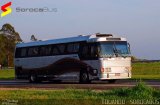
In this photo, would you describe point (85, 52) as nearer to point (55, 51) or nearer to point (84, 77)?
point (84, 77)

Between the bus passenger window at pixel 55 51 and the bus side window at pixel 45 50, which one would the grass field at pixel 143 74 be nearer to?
the bus passenger window at pixel 55 51

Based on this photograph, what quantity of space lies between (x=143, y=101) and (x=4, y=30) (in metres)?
94.8

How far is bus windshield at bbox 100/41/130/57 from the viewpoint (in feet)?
107

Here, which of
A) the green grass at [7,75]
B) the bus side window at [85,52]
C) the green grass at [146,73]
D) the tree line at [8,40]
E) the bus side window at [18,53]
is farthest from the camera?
the tree line at [8,40]

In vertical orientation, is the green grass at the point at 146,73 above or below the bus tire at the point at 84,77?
below

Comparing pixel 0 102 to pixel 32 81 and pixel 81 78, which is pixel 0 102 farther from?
pixel 32 81

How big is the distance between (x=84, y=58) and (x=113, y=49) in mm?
2056

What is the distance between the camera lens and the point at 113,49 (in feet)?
108

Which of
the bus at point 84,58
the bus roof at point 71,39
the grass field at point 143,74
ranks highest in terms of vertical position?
the bus roof at point 71,39

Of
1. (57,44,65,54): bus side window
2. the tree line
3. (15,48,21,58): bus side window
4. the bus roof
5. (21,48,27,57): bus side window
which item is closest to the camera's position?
the bus roof

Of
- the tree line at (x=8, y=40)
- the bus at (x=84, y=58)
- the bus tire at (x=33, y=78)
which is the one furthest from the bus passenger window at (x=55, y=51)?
the tree line at (x=8, y=40)

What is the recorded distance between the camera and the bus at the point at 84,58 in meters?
32.6

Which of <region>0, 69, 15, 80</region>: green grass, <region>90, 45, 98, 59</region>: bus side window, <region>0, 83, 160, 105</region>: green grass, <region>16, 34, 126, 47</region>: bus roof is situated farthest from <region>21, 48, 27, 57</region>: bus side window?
<region>0, 83, 160, 105</region>: green grass

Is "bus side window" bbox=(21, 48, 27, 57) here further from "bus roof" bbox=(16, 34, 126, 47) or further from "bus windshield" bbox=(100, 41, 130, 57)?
"bus windshield" bbox=(100, 41, 130, 57)
